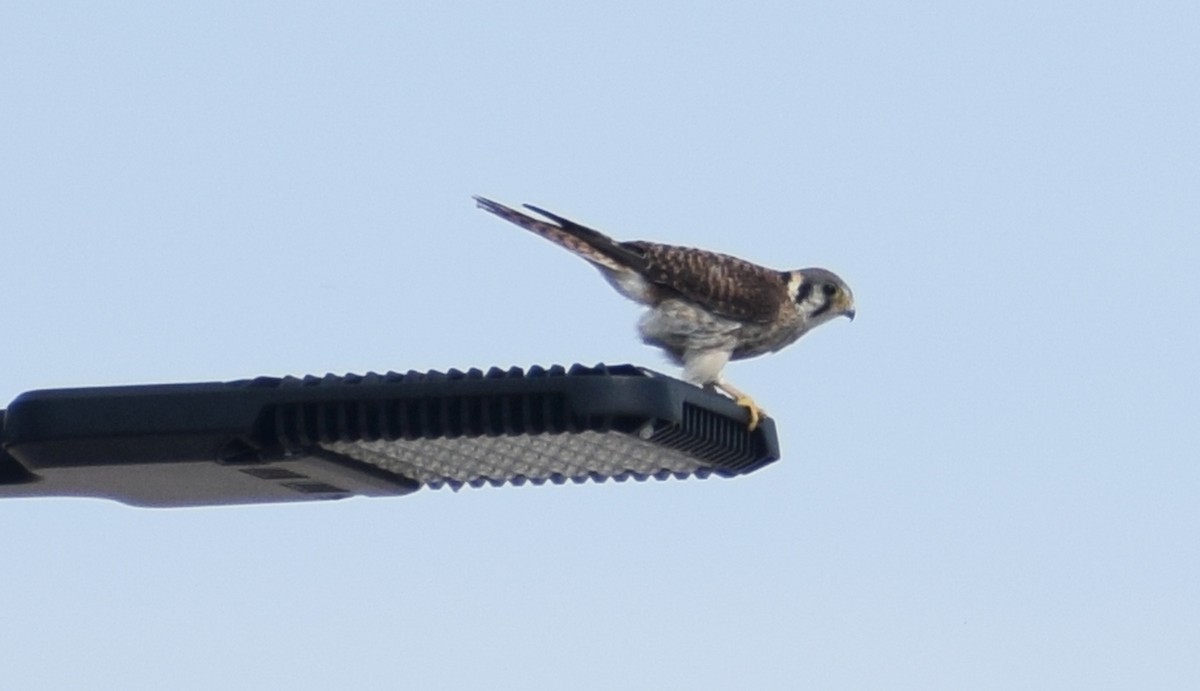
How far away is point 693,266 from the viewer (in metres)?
8.04

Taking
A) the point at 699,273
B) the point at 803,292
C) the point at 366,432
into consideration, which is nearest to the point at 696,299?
the point at 699,273

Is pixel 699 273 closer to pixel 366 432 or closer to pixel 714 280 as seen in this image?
pixel 714 280

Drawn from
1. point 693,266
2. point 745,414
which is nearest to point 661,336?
point 693,266

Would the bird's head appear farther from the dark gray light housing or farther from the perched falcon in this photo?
the dark gray light housing

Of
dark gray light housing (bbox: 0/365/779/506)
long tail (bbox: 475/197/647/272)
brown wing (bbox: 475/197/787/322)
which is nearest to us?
dark gray light housing (bbox: 0/365/779/506)

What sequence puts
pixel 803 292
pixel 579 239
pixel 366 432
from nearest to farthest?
pixel 366 432 → pixel 579 239 → pixel 803 292

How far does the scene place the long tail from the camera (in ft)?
20.5

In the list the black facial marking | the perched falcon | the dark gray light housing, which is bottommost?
the dark gray light housing

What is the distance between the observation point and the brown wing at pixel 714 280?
7938 mm

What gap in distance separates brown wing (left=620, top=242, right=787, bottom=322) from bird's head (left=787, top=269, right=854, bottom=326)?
0.37 meters

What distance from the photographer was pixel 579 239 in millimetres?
7352

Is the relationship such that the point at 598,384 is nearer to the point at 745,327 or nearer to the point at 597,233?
the point at 597,233

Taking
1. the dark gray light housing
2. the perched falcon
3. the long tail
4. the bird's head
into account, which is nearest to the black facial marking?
the bird's head

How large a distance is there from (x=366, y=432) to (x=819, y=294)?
6.44 meters
